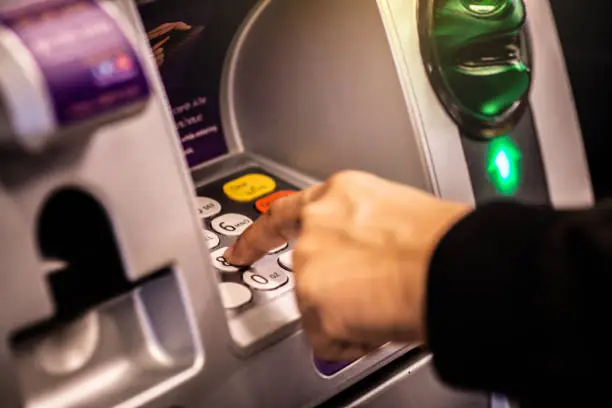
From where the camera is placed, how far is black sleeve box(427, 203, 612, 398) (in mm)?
457

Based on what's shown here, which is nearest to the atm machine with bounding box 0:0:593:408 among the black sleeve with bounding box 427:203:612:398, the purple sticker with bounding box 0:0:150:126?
the purple sticker with bounding box 0:0:150:126

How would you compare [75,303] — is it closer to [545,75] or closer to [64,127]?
[64,127]

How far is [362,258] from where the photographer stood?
59cm

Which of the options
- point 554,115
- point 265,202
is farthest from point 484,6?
point 265,202

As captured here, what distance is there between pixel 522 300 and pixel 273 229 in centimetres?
29

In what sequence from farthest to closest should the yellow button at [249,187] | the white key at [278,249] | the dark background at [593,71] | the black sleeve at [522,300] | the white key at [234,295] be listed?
1. the dark background at [593,71]
2. the yellow button at [249,187]
3. the white key at [278,249]
4. the white key at [234,295]
5. the black sleeve at [522,300]

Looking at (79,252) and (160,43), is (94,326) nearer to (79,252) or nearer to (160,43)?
(79,252)

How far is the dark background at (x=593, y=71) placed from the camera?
108cm

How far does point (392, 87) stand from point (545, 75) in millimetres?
221

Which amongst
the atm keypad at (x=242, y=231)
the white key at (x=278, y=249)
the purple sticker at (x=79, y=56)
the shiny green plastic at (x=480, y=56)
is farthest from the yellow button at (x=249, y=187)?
the purple sticker at (x=79, y=56)

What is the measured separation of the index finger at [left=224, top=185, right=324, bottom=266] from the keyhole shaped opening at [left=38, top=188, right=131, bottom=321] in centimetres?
18

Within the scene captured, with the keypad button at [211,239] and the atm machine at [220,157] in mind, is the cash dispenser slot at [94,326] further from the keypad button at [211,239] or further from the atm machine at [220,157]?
the keypad button at [211,239]

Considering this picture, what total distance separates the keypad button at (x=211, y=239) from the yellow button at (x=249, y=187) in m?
0.10

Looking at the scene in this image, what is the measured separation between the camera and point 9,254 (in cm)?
49
